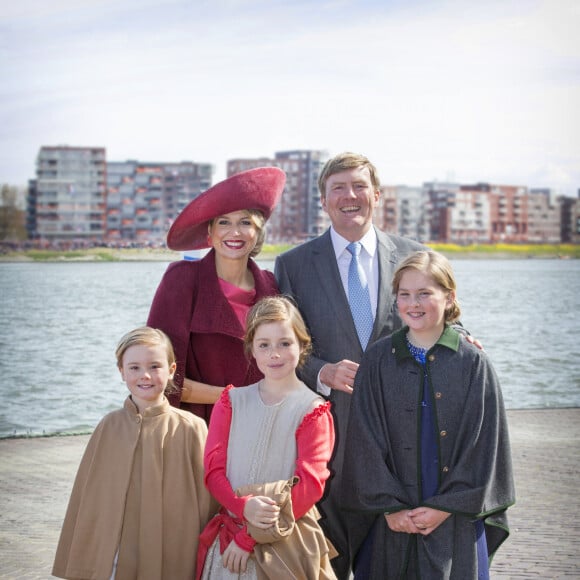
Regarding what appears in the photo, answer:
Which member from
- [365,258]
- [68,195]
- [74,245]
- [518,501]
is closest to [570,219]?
[74,245]

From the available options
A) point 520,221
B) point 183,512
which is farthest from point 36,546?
point 520,221

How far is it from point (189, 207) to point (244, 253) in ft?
1.00

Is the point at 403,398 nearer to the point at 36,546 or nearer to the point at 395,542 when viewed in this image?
the point at 395,542

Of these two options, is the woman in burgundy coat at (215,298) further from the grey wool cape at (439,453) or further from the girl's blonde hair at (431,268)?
the girl's blonde hair at (431,268)

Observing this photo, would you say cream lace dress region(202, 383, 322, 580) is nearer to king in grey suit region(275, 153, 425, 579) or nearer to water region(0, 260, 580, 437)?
king in grey suit region(275, 153, 425, 579)

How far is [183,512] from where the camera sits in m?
3.07

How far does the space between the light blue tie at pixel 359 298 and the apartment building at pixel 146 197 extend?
299 feet

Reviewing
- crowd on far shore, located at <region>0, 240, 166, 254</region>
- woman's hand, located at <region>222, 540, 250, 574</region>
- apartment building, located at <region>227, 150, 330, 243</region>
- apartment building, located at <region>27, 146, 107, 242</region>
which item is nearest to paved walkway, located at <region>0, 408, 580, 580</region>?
woman's hand, located at <region>222, 540, 250, 574</region>

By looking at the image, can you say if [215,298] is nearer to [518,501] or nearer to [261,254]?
[518,501]

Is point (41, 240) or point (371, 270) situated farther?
point (41, 240)

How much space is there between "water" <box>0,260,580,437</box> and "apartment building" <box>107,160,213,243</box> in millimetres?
32911

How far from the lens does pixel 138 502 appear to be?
3.06m

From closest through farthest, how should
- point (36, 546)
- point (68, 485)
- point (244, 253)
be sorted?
point (244, 253), point (36, 546), point (68, 485)

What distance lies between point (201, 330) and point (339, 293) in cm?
67
